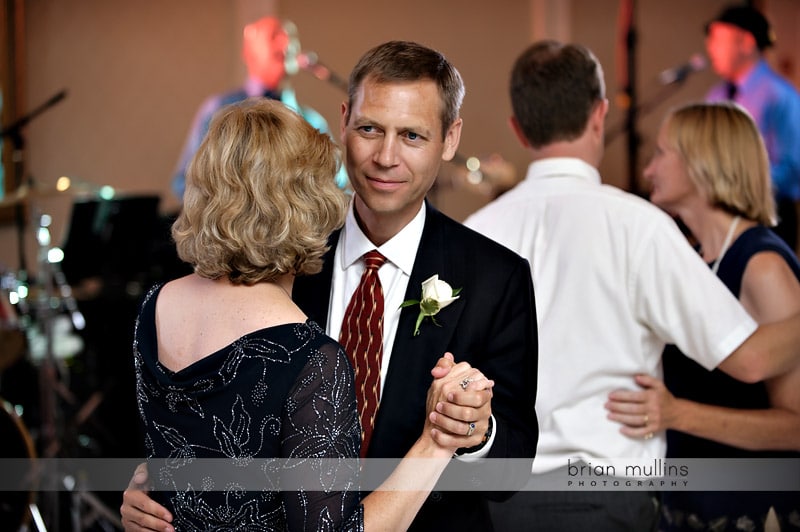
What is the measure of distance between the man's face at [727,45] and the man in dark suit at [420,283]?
4007 millimetres

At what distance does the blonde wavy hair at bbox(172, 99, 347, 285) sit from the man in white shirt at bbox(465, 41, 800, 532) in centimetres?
85

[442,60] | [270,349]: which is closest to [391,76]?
[442,60]

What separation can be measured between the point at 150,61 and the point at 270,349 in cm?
687

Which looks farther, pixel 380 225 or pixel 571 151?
pixel 571 151

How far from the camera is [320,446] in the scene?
5.22 ft

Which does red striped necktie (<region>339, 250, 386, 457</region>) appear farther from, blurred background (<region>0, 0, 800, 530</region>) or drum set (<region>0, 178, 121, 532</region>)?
drum set (<region>0, 178, 121, 532</region>)

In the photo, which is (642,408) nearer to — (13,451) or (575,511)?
(575,511)

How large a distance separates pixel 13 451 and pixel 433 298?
292cm

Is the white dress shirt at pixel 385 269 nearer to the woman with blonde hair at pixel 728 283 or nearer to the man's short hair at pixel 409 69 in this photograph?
the man's short hair at pixel 409 69

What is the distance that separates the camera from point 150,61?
8.02 m

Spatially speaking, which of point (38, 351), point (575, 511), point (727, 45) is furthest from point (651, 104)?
point (575, 511)

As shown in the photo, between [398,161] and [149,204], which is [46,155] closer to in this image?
[149,204]

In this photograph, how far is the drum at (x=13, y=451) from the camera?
13.3ft

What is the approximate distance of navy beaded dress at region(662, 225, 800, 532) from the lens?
8.40 ft
